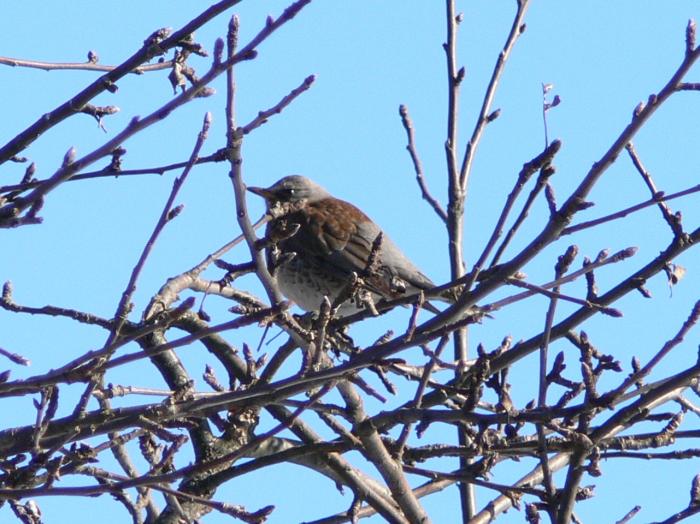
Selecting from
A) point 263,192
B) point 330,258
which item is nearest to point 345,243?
point 330,258

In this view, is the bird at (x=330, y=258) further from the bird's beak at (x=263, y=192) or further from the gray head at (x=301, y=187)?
the gray head at (x=301, y=187)

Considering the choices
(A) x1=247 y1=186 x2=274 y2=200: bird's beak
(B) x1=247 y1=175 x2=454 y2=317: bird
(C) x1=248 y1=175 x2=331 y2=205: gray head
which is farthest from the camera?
(C) x1=248 y1=175 x2=331 y2=205: gray head

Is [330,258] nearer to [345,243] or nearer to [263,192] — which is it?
[345,243]

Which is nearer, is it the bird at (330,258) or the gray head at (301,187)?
the bird at (330,258)

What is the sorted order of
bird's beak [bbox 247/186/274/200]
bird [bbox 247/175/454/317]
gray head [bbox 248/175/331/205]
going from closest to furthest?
bird [bbox 247/175/454/317] → bird's beak [bbox 247/186/274/200] → gray head [bbox 248/175/331/205]

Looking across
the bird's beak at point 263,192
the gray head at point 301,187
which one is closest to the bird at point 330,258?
the bird's beak at point 263,192

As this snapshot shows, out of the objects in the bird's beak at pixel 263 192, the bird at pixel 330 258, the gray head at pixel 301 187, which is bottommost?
the bird at pixel 330 258

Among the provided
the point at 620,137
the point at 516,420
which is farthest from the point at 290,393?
the point at 620,137

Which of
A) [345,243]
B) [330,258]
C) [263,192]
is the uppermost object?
[263,192]

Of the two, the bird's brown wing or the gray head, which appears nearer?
the bird's brown wing

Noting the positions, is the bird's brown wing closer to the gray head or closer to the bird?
the bird

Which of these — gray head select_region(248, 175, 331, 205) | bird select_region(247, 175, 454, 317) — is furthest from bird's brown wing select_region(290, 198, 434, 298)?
gray head select_region(248, 175, 331, 205)

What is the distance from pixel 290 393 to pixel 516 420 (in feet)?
2.23

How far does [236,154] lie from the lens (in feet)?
11.1
